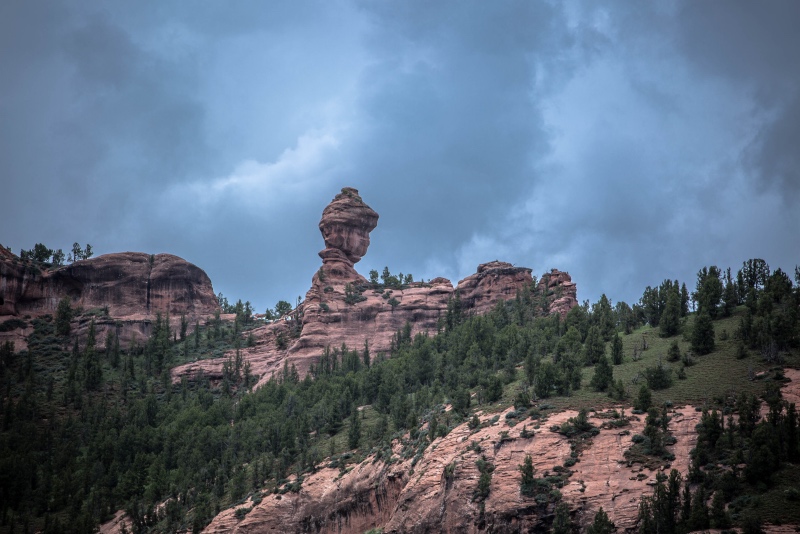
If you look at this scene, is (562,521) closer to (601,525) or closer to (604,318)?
(601,525)

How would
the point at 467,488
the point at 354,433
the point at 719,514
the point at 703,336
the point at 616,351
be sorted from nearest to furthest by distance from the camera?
the point at 719,514
the point at 467,488
the point at 703,336
the point at 616,351
the point at 354,433

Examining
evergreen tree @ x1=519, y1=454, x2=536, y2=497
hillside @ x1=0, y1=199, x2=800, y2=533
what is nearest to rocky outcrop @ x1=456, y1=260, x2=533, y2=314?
hillside @ x1=0, y1=199, x2=800, y2=533

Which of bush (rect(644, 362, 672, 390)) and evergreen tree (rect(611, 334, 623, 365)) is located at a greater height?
evergreen tree (rect(611, 334, 623, 365))

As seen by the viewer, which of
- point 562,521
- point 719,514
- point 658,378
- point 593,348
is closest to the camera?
point 719,514

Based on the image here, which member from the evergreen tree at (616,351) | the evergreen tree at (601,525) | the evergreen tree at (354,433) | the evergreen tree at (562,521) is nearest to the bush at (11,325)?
the evergreen tree at (354,433)

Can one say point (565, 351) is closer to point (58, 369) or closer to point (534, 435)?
point (534, 435)

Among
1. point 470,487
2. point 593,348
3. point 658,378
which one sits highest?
point 593,348

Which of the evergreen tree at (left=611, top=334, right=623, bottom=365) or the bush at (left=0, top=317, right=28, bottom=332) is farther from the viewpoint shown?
the bush at (left=0, top=317, right=28, bottom=332)

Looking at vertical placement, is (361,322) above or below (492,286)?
below

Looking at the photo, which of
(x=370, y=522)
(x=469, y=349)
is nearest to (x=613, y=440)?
(x=370, y=522)

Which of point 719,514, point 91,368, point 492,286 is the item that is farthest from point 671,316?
point 91,368

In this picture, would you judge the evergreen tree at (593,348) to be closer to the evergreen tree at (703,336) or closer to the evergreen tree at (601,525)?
the evergreen tree at (703,336)

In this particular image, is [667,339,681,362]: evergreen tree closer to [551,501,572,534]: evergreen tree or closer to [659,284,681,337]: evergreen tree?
[659,284,681,337]: evergreen tree

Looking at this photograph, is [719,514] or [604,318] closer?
[719,514]
